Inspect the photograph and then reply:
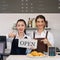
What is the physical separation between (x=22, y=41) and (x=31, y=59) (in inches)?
16.0

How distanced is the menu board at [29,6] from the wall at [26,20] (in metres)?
0.08

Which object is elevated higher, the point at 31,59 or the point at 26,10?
the point at 26,10

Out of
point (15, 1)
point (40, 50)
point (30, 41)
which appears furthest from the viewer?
point (15, 1)

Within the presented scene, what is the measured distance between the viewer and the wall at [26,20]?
4055 mm

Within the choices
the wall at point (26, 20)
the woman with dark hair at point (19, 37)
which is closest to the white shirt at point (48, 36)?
the woman with dark hair at point (19, 37)

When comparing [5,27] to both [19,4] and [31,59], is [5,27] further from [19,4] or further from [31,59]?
[31,59]

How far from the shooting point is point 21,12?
13.4ft

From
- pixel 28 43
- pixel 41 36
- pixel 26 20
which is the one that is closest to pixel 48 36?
pixel 41 36

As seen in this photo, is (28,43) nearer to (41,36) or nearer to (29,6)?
(41,36)

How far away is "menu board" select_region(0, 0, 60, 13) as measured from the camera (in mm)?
4000

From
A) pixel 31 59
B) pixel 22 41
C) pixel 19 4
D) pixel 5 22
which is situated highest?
pixel 19 4

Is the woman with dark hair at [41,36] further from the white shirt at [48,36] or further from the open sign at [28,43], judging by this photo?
the open sign at [28,43]

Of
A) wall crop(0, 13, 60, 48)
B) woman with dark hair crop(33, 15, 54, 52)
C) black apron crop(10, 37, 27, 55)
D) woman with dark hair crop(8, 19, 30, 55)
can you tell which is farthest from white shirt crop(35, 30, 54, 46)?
wall crop(0, 13, 60, 48)

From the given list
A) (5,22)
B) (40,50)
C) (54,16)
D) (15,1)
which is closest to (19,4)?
(15,1)
